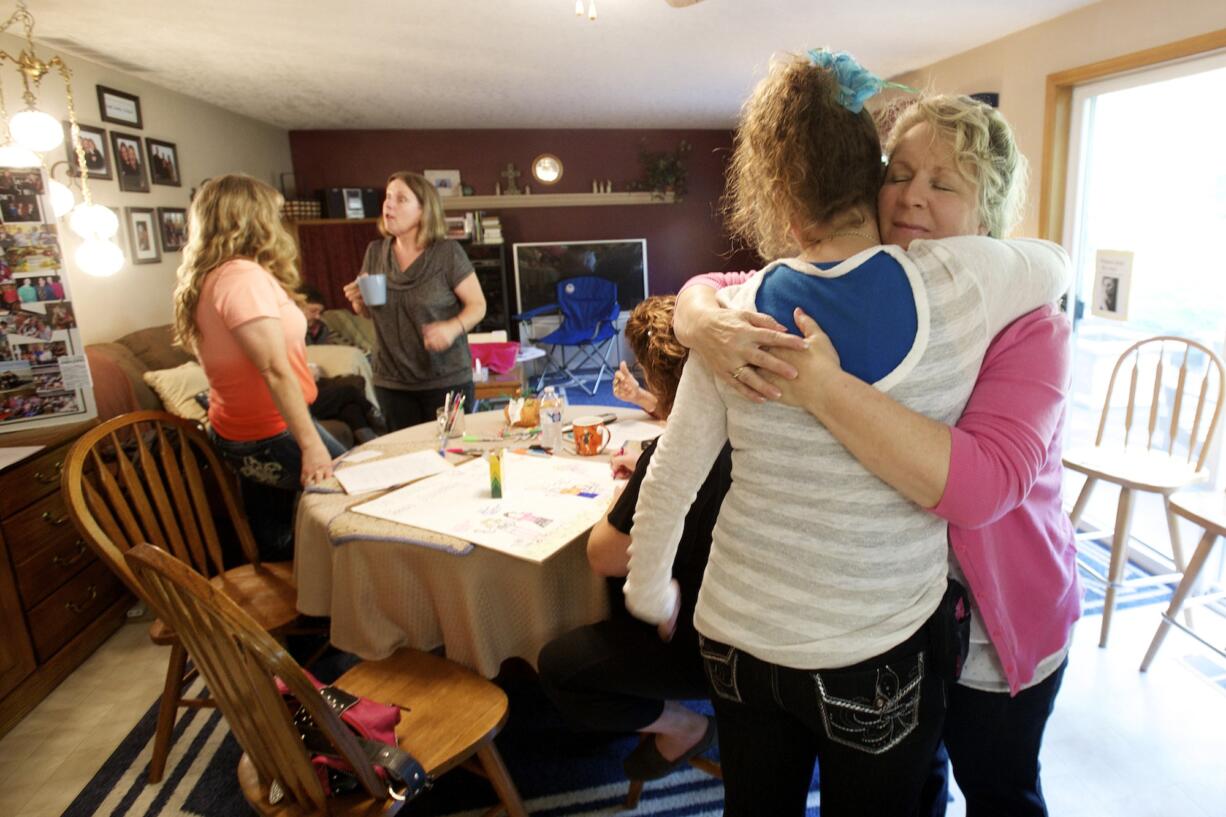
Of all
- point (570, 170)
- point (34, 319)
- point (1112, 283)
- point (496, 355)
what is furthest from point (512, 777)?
point (570, 170)

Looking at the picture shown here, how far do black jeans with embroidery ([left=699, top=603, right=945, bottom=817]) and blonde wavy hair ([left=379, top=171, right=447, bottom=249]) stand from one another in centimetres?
208

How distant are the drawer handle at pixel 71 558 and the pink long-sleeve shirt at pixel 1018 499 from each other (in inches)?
109

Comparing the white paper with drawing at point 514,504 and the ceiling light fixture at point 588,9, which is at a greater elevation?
the ceiling light fixture at point 588,9

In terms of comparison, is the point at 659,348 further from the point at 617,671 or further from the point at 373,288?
the point at 373,288

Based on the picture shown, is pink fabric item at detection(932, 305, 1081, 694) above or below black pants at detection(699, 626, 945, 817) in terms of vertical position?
above

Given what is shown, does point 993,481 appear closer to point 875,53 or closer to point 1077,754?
point 1077,754

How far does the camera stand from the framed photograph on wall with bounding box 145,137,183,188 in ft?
13.6

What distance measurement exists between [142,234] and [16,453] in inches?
85.4

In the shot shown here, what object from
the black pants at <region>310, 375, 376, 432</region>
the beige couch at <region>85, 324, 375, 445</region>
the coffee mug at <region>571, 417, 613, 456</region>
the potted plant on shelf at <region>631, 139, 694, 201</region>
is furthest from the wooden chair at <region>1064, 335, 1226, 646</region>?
the potted plant on shelf at <region>631, 139, 694, 201</region>

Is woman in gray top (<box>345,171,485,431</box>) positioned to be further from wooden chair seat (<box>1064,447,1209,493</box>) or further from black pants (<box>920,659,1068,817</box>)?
wooden chair seat (<box>1064,447,1209,493</box>)

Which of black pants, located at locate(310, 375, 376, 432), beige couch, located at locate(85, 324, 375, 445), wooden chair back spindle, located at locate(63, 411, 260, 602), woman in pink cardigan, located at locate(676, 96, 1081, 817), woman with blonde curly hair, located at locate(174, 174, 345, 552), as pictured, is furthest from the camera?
black pants, located at locate(310, 375, 376, 432)

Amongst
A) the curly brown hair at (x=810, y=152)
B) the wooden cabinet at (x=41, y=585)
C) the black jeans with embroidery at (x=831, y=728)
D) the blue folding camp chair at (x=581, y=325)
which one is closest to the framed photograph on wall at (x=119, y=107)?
the wooden cabinet at (x=41, y=585)

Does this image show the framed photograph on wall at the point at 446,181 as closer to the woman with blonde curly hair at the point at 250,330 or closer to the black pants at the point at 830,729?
the woman with blonde curly hair at the point at 250,330

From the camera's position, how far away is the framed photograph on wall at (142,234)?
3920 millimetres
